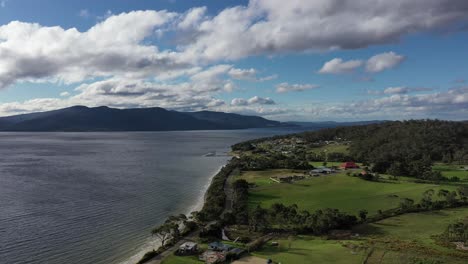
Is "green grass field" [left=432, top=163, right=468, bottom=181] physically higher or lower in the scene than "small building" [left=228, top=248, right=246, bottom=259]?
higher

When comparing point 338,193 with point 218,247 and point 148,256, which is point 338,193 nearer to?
point 218,247

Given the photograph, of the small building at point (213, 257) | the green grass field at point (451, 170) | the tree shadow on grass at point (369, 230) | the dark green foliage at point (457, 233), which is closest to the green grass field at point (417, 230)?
the tree shadow on grass at point (369, 230)

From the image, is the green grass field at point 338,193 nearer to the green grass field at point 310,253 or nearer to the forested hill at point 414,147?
the green grass field at point 310,253

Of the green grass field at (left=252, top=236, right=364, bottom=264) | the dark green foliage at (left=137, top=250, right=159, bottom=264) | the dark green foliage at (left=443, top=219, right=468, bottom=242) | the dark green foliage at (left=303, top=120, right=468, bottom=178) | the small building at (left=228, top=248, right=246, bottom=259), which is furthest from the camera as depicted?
the dark green foliage at (left=303, top=120, right=468, bottom=178)

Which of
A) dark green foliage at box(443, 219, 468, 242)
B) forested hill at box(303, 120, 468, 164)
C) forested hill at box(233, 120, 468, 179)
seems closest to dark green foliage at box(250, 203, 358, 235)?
dark green foliage at box(443, 219, 468, 242)

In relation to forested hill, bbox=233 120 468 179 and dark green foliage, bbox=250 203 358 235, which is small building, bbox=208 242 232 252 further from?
forested hill, bbox=233 120 468 179
